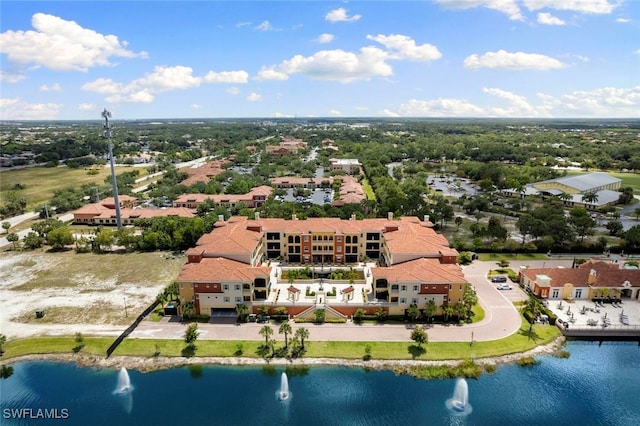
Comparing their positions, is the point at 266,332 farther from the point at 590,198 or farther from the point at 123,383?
the point at 590,198

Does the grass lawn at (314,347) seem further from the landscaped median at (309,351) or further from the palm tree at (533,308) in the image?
the palm tree at (533,308)

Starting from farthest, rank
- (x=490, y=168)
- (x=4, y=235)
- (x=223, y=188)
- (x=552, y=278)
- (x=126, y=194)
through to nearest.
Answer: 1. (x=490, y=168)
2. (x=223, y=188)
3. (x=126, y=194)
4. (x=4, y=235)
5. (x=552, y=278)

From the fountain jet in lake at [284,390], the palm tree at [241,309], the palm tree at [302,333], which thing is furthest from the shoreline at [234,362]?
the palm tree at [241,309]

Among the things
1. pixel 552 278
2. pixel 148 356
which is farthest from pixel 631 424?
pixel 148 356

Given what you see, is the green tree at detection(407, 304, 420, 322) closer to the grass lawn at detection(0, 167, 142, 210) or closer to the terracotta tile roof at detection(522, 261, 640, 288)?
the terracotta tile roof at detection(522, 261, 640, 288)

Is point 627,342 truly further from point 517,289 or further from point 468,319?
point 468,319

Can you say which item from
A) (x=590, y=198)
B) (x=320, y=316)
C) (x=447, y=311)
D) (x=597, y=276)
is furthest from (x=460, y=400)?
(x=590, y=198)
